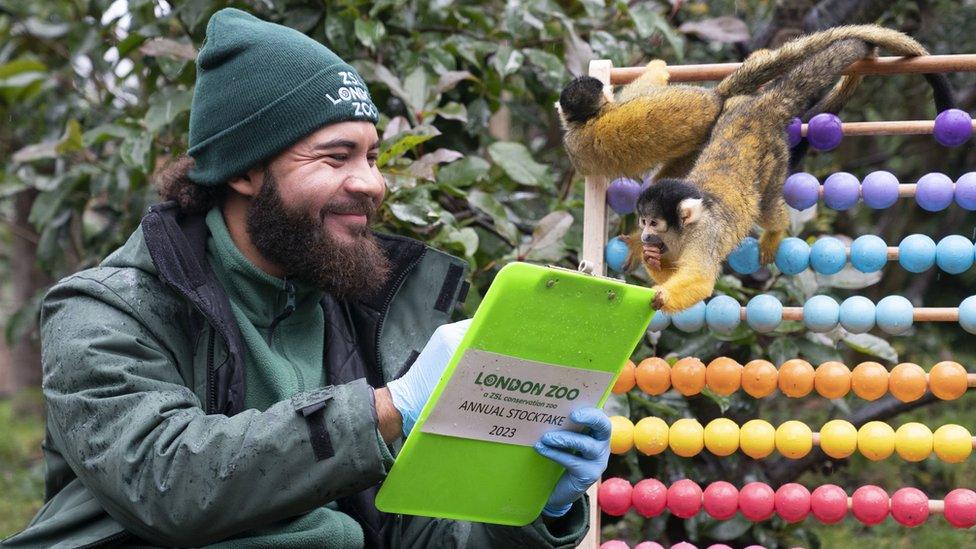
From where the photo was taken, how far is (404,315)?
2494 millimetres

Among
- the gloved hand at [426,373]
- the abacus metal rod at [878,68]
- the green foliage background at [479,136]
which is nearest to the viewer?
the gloved hand at [426,373]

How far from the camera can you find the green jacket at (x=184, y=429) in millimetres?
1862

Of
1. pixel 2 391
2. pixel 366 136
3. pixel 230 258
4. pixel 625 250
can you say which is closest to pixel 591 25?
pixel 625 250

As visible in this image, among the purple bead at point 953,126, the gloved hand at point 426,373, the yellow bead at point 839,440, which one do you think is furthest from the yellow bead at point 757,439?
the gloved hand at point 426,373

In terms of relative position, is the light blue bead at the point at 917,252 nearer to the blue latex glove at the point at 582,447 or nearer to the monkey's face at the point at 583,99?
the monkey's face at the point at 583,99

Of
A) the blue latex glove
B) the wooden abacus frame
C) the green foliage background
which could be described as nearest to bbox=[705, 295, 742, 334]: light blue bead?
the wooden abacus frame

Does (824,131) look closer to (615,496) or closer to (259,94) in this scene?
(615,496)

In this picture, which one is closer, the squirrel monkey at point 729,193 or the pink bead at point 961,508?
the squirrel monkey at point 729,193

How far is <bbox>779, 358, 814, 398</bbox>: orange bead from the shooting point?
259 cm

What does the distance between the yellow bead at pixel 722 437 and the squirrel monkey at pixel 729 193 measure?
420 mm

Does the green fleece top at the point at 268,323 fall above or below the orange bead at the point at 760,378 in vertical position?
above

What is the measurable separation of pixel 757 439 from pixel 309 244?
1.15m

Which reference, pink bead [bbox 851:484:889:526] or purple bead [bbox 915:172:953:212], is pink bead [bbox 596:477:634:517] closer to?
pink bead [bbox 851:484:889:526]

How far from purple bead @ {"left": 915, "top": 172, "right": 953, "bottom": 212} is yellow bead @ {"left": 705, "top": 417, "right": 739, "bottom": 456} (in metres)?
0.70
